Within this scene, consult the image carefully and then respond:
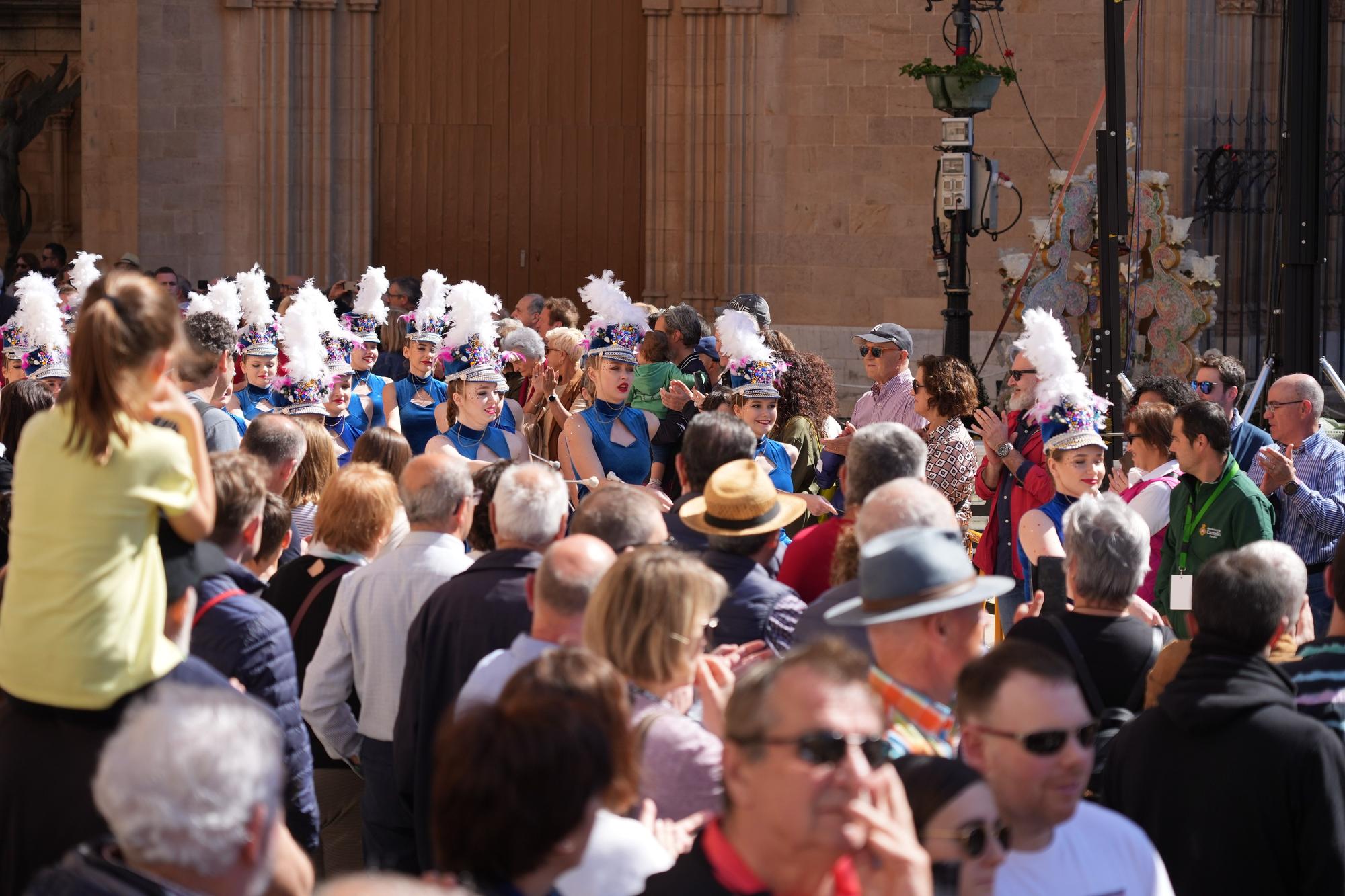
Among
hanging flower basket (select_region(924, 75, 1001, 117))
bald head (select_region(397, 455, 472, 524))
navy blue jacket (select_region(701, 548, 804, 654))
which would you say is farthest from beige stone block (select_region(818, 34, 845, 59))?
navy blue jacket (select_region(701, 548, 804, 654))

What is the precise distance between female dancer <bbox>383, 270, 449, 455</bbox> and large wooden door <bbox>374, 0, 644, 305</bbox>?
719 centimetres

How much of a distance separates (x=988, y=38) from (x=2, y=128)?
11.6m

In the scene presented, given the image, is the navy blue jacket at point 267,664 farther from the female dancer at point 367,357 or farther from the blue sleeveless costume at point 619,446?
the female dancer at point 367,357

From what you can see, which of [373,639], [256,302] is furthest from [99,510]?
[256,302]

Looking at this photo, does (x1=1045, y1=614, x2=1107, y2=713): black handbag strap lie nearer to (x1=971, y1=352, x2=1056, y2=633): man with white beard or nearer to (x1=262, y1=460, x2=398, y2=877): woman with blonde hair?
(x1=262, y1=460, x2=398, y2=877): woman with blonde hair

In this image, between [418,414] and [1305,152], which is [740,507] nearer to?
[1305,152]

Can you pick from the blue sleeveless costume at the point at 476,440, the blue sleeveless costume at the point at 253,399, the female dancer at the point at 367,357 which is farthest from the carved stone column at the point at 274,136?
the blue sleeveless costume at the point at 476,440

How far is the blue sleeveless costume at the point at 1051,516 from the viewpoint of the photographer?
6199 millimetres

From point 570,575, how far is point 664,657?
438 mm

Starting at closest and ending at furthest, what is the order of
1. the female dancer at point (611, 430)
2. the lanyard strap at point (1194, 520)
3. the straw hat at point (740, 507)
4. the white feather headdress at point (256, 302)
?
the straw hat at point (740, 507) < the lanyard strap at point (1194, 520) < the female dancer at point (611, 430) < the white feather headdress at point (256, 302)

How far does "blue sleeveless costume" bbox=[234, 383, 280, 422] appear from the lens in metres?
8.32

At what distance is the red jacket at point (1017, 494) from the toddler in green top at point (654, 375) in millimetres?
1958

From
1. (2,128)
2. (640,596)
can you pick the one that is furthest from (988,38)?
(640,596)

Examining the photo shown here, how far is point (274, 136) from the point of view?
1683cm
